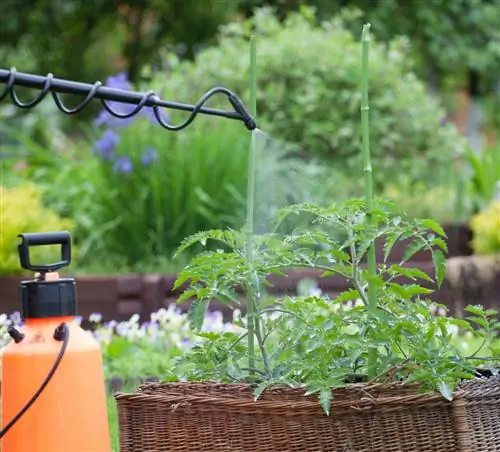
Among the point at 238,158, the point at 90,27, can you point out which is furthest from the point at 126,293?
the point at 90,27

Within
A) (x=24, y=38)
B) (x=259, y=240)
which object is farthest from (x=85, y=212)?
(x=24, y=38)

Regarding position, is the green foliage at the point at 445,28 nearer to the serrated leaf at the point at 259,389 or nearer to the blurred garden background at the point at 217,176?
the blurred garden background at the point at 217,176

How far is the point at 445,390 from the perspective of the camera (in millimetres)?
1771

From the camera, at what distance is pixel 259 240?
6.82ft

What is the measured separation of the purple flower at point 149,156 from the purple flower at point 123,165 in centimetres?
8

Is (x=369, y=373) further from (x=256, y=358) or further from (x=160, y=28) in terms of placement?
(x=160, y=28)

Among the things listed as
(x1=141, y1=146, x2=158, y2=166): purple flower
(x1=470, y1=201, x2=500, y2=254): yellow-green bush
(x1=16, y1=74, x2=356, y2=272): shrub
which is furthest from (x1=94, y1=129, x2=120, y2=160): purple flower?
(x1=470, y1=201, x2=500, y2=254): yellow-green bush

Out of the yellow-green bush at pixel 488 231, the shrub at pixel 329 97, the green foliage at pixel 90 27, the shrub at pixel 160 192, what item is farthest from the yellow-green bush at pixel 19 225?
the green foliage at pixel 90 27

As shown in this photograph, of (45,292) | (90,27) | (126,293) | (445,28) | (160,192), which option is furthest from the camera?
(90,27)

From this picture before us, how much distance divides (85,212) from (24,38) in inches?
290

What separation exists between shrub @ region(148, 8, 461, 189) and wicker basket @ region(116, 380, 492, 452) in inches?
216

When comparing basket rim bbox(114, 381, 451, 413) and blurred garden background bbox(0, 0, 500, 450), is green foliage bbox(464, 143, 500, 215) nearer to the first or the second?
blurred garden background bbox(0, 0, 500, 450)

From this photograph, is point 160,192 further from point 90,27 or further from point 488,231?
point 90,27

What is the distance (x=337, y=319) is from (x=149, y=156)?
14.9 feet
